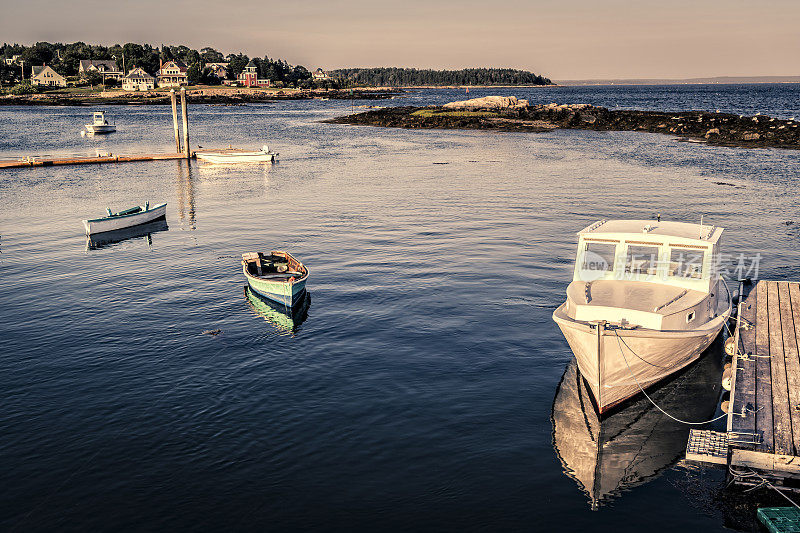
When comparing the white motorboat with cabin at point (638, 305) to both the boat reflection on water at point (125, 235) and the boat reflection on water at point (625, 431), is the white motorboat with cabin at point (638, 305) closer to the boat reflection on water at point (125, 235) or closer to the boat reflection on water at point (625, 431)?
the boat reflection on water at point (625, 431)

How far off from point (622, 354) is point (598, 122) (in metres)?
105

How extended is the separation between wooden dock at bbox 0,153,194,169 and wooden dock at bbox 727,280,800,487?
6740cm

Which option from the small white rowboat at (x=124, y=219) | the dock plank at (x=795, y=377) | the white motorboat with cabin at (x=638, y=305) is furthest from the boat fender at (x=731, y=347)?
the small white rowboat at (x=124, y=219)

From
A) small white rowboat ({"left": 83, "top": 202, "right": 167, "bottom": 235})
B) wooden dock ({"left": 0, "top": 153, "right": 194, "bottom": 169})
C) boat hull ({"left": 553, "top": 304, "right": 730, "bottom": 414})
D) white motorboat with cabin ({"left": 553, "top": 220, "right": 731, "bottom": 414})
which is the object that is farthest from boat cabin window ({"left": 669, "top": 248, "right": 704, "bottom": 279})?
wooden dock ({"left": 0, "top": 153, "right": 194, "bottom": 169})

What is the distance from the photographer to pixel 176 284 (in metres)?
28.8

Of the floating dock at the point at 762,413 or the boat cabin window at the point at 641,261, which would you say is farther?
the boat cabin window at the point at 641,261

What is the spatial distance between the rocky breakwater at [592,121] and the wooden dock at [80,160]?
2167 inches

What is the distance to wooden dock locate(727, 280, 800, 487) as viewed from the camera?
13430 mm

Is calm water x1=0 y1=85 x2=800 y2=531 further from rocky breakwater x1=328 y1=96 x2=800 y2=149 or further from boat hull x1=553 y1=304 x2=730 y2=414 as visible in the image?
rocky breakwater x1=328 y1=96 x2=800 y2=149

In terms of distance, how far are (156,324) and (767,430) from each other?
64.3 feet

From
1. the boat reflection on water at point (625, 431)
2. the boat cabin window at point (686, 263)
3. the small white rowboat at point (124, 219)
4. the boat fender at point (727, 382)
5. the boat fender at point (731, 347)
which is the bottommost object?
the boat reflection on water at point (625, 431)

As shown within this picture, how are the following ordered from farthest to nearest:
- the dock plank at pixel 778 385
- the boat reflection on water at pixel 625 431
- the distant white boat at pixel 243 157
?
the distant white boat at pixel 243 157
the boat reflection on water at pixel 625 431
the dock plank at pixel 778 385

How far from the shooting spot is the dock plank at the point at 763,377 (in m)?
13.9

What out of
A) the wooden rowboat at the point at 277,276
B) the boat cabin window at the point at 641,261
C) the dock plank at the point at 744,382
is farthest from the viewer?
the wooden rowboat at the point at 277,276
